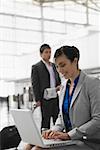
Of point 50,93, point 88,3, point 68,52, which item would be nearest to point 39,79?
point 50,93

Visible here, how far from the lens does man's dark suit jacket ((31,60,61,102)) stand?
3.86m

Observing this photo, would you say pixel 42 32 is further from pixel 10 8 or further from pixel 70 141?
pixel 70 141

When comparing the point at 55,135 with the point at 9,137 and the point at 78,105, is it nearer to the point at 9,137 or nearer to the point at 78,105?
the point at 78,105

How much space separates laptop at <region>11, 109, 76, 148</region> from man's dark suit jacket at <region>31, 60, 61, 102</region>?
6.25 feet

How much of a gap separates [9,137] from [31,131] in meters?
1.36

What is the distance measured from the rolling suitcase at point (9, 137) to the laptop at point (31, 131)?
1.18 m

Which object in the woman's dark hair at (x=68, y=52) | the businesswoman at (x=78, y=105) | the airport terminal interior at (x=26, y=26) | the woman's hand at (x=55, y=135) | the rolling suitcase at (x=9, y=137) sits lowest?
the rolling suitcase at (x=9, y=137)

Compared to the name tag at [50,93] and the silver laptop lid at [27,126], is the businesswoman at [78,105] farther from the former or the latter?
the name tag at [50,93]

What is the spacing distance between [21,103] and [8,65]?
11.9 feet

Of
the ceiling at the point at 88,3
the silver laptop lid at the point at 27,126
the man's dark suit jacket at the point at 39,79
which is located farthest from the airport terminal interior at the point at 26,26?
the silver laptop lid at the point at 27,126

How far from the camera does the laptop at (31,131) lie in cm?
177

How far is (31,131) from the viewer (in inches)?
72.6

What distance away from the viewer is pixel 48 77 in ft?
12.9

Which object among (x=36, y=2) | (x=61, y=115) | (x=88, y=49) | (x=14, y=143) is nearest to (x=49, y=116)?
(x=14, y=143)
